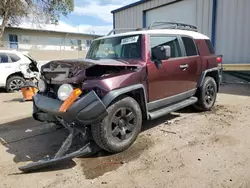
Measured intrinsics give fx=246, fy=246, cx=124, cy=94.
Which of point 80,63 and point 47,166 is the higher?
point 80,63

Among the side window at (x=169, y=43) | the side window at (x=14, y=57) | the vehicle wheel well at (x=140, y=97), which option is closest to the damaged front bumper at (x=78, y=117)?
the vehicle wheel well at (x=140, y=97)

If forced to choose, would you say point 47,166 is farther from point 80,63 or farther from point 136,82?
point 136,82

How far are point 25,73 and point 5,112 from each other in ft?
11.0

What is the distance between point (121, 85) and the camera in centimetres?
369

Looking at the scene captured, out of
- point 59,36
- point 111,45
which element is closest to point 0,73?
point 111,45

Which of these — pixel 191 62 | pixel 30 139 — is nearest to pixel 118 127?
pixel 30 139

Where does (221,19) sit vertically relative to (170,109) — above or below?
above

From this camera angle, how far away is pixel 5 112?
22.3ft

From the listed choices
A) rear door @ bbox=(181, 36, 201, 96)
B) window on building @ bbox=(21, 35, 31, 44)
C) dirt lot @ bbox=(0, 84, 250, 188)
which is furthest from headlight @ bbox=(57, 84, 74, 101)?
window on building @ bbox=(21, 35, 31, 44)

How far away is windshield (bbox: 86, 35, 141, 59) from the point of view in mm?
4410

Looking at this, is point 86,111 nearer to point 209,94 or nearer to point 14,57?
point 209,94

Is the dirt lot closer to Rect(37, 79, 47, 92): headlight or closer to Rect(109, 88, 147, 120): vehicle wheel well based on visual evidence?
Rect(109, 88, 147, 120): vehicle wheel well

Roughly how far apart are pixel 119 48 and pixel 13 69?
21.6 ft

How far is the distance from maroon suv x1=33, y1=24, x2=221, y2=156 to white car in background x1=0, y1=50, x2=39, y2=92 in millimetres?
5480
